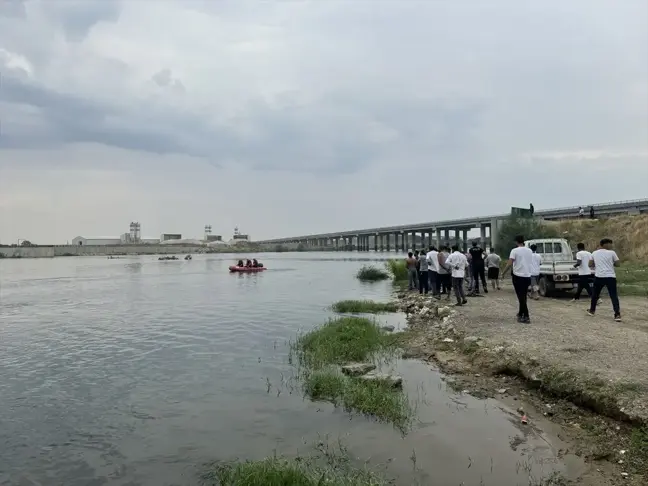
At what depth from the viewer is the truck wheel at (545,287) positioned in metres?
19.7

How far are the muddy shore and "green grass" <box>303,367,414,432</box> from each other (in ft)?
5.03

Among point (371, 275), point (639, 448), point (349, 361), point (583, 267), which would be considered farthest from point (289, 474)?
point (371, 275)

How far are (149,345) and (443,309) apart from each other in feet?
32.5

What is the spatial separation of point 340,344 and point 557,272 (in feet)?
34.5

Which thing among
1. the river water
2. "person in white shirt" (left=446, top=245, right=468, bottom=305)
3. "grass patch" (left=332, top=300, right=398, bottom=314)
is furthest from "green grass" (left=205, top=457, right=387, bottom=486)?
"grass patch" (left=332, top=300, right=398, bottom=314)

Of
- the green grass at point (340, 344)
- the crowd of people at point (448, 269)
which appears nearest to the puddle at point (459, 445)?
the green grass at point (340, 344)

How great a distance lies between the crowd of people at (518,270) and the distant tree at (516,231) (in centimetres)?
1452

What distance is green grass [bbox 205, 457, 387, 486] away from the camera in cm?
575

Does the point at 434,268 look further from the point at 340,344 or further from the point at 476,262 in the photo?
the point at 340,344

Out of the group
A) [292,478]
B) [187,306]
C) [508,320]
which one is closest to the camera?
[292,478]

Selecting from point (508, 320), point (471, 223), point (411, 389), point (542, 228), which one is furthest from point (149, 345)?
point (471, 223)

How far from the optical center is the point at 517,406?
823 centimetres

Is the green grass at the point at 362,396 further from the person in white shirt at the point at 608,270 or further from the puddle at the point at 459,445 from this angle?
the person in white shirt at the point at 608,270

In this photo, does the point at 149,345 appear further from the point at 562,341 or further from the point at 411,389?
the point at 562,341
